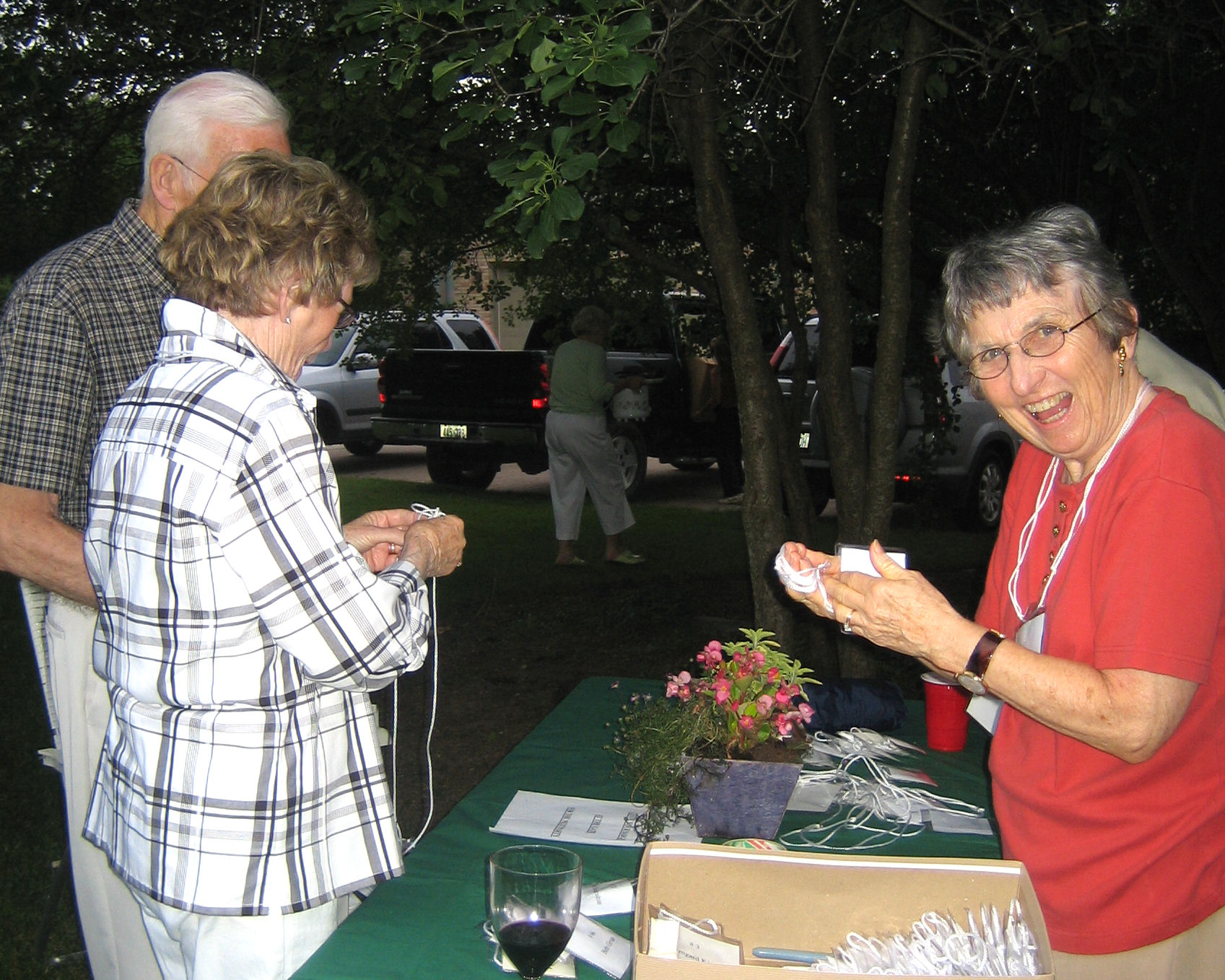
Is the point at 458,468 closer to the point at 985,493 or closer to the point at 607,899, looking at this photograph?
the point at 985,493

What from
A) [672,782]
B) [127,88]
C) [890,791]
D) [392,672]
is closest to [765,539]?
[890,791]

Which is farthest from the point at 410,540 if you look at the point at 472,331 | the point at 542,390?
the point at 472,331

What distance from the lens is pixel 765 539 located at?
4324 millimetres

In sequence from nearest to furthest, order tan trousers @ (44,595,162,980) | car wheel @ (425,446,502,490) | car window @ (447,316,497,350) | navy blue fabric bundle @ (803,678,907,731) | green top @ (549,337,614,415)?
tan trousers @ (44,595,162,980)
navy blue fabric bundle @ (803,678,907,731)
green top @ (549,337,614,415)
car wheel @ (425,446,502,490)
car window @ (447,316,497,350)

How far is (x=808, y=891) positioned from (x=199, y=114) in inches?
71.0

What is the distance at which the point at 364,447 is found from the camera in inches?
589

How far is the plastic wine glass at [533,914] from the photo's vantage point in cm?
141

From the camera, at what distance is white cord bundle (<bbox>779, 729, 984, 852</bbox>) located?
6.54 ft

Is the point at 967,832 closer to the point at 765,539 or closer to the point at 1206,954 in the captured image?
the point at 1206,954

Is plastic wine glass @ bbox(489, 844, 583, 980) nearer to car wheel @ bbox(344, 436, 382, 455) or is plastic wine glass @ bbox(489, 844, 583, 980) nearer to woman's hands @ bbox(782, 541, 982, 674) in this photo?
woman's hands @ bbox(782, 541, 982, 674)

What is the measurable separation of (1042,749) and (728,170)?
491cm

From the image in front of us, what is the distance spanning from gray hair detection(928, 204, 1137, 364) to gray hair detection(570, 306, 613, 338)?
21.0 feet

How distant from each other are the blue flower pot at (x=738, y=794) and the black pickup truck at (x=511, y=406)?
9144 millimetres

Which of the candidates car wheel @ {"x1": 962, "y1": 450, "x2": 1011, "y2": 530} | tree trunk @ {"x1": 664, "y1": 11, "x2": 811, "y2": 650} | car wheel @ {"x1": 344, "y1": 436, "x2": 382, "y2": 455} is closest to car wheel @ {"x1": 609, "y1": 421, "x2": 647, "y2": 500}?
car wheel @ {"x1": 962, "y1": 450, "x2": 1011, "y2": 530}
